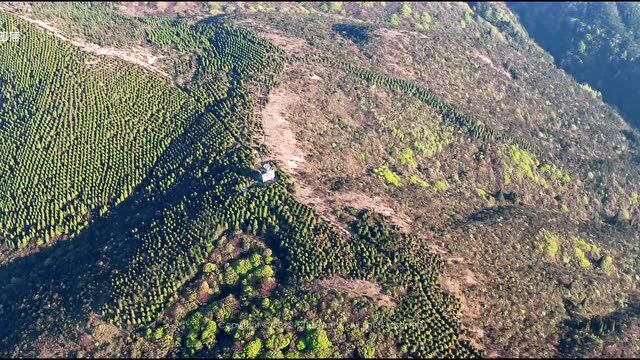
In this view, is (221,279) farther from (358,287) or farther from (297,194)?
(358,287)

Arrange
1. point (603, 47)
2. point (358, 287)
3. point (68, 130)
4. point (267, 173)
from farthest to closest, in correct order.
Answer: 1. point (603, 47)
2. point (68, 130)
3. point (267, 173)
4. point (358, 287)

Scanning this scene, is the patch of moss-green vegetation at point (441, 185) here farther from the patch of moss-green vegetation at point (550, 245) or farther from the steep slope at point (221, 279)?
the steep slope at point (221, 279)

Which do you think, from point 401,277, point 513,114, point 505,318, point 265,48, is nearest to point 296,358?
point 401,277

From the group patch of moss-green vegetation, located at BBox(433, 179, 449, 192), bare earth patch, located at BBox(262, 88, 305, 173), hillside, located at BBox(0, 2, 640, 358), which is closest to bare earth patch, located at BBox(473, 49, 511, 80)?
hillside, located at BBox(0, 2, 640, 358)

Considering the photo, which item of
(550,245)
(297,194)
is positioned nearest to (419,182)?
(550,245)

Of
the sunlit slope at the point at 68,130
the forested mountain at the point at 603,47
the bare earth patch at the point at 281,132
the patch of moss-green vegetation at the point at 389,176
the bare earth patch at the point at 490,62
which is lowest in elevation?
the sunlit slope at the point at 68,130

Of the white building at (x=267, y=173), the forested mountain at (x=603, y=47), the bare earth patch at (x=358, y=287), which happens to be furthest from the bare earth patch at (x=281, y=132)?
the forested mountain at (x=603, y=47)
